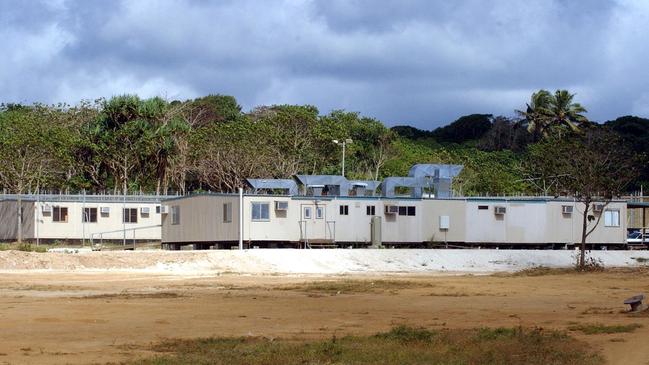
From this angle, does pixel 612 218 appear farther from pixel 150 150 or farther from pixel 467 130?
pixel 467 130

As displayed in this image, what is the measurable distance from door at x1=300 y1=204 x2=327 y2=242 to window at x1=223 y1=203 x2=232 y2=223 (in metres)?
3.49

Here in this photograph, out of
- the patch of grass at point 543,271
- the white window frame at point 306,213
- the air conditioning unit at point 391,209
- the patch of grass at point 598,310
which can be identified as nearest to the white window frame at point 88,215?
the white window frame at point 306,213

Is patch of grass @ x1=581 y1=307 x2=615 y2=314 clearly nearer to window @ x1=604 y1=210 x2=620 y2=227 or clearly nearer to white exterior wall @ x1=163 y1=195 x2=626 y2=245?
white exterior wall @ x1=163 y1=195 x2=626 y2=245

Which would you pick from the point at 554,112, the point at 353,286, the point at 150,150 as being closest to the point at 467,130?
the point at 554,112

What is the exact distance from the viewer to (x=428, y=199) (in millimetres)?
52094

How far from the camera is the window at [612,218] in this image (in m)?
55.3

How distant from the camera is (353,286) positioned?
32562 millimetres

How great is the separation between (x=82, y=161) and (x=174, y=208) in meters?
21.8

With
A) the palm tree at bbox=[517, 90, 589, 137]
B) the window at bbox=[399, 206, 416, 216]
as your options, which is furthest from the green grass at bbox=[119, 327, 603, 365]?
the palm tree at bbox=[517, 90, 589, 137]

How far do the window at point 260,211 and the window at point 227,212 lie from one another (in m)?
1.10

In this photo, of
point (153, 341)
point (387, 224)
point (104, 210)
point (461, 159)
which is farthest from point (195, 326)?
point (461, 159)

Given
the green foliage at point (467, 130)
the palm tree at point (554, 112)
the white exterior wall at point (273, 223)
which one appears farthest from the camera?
the green foliage at point (467, 130)

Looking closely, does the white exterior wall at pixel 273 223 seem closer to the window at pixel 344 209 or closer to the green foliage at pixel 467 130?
the window at pixel 344 209

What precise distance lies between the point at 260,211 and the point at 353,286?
56.8 ft
